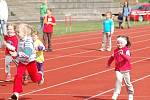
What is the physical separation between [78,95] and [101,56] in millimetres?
9581

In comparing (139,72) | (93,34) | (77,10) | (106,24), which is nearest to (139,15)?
(77,10)

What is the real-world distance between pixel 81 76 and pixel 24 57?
14.7 feet

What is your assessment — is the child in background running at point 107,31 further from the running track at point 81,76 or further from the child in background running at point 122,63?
the child in background running at point 122,63

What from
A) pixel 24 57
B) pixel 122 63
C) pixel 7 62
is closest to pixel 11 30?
pixel 7 62

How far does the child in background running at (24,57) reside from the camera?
12.6 metres

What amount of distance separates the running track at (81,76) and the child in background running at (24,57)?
72 cm

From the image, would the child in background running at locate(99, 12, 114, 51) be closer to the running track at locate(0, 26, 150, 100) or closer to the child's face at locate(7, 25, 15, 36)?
the running track at locate(0, 26, 150, 100)

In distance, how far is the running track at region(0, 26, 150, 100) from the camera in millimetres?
13703

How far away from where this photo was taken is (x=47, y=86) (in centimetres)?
1520

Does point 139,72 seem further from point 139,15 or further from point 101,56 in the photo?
point 139,15

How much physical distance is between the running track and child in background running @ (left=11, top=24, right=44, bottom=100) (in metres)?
0.72

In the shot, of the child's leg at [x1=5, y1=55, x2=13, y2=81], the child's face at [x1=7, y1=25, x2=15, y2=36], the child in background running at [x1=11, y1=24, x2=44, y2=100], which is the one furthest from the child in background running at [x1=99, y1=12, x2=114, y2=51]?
the child in background running at [x1=11, y1=24, x2=44, y2=100]

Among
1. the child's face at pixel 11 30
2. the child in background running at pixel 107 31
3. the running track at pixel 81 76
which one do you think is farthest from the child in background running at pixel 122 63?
the child in background running at pixel 107 31

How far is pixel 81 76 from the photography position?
17.0 metres
